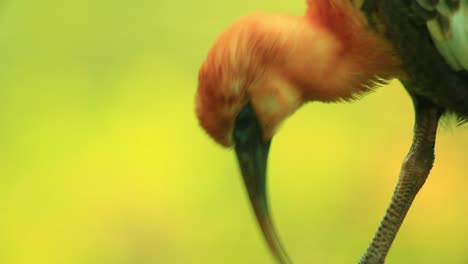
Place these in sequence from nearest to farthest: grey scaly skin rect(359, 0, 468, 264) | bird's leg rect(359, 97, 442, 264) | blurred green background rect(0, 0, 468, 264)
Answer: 1. grey scaly skin rect(359, 0, 468, 264)
2. bird's leg rect(359, 97, 442, 264)
3. blurred green background rect(0, 0, 468, 264)

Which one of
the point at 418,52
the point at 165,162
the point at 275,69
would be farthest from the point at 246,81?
the point at 165,162

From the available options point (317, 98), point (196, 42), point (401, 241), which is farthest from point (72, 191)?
point (317, 98)

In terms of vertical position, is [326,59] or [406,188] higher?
[326,59]

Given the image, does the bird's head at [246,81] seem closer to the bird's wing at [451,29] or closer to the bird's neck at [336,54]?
the bird's neck at [336,54]

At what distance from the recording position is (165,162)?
1.87 m

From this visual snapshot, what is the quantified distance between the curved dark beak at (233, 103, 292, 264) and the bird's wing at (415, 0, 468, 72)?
8.6 inches

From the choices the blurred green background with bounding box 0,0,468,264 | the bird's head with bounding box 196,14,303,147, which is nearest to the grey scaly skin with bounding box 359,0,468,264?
the bird's head with bounding box 196,14,303,147

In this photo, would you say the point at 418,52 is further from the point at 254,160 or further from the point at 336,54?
the point at 254,160

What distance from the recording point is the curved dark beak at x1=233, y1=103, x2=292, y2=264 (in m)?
1.14

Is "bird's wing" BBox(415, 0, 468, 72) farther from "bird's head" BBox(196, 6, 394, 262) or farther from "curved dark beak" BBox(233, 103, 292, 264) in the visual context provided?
"curved dark beak" BBox(233, 103, 292, 264)

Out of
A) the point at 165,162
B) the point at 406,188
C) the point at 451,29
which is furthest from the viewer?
the point at 165,162

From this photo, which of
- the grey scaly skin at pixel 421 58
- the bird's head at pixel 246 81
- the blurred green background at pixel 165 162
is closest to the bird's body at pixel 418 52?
the grey scaly skin at pixel 421 58

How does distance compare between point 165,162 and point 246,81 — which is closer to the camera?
point 246,81

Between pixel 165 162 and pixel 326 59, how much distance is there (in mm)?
794
